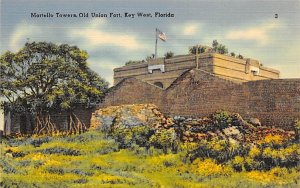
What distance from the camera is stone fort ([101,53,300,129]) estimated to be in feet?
52.6

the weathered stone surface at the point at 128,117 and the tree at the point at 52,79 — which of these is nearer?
the weathered stone surface at the point at 128,117

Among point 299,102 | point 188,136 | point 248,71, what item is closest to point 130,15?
point 188,136

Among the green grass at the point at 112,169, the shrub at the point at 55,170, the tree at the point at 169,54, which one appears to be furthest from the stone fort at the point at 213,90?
the shrub at the point at 55,170

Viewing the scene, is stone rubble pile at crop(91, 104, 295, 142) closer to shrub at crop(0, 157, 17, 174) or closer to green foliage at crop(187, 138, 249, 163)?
green foliage at crop(187, 138, 249, 163)

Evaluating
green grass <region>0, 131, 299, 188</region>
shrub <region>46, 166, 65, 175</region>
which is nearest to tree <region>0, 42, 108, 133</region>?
green grass <region>0, 131, 299, 188</region>

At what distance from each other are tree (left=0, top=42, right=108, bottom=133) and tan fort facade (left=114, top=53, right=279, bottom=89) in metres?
2.79

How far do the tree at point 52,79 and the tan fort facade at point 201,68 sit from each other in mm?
2790

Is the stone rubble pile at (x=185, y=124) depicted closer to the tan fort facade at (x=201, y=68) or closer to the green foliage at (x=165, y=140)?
the green foliage at (x=165, y=140)

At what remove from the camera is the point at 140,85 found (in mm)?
20531

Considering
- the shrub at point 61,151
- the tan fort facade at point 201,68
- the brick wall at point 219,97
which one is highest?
the tan fort facade at point 201,68

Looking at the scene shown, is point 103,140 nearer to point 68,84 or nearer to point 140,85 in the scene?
point 140,85

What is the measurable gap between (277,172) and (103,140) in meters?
7.29

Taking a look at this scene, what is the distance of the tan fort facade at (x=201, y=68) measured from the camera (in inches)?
893

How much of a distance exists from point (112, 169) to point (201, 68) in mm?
8372
